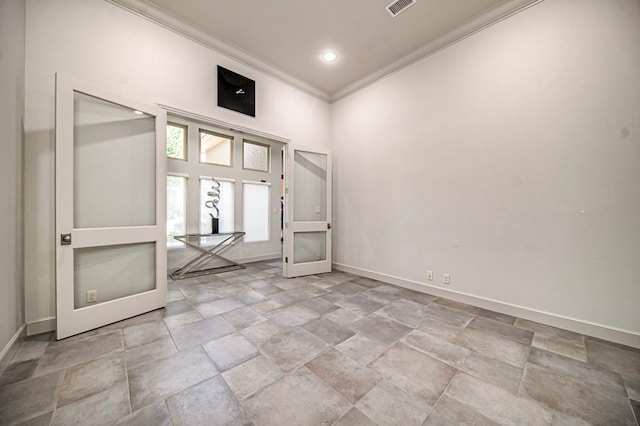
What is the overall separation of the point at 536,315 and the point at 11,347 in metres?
4.81

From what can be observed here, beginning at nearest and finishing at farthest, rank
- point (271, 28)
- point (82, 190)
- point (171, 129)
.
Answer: point (82, 190)
point (271, 28)
point (171, 129)

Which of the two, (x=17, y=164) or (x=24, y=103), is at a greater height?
(x=24, y=103)

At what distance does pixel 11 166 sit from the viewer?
1933 mm

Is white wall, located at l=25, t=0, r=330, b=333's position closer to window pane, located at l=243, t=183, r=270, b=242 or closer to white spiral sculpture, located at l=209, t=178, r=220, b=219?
white spiral sculpture, located at l=209, t=178, r=220, b=219

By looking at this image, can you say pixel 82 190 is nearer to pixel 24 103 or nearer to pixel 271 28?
pixel 24 103

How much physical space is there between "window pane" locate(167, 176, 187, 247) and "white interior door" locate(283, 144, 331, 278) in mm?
2167

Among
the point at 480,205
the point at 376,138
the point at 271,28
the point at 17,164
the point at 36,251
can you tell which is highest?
the point at 271,28

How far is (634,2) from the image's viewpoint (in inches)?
82.5

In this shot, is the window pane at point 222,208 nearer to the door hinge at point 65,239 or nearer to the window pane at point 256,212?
the window pane at point 256,212

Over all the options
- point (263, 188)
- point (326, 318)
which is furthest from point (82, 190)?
point (263, 188)

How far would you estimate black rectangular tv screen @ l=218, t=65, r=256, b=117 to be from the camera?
11.1ft

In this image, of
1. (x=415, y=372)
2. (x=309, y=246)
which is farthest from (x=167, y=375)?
(x=309, y=246)

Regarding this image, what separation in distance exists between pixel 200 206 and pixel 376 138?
12.2 ft

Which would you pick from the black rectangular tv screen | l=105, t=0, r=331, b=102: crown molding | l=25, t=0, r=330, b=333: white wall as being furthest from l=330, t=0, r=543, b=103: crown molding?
l=25, t=0, r=330, b=333: white wall
